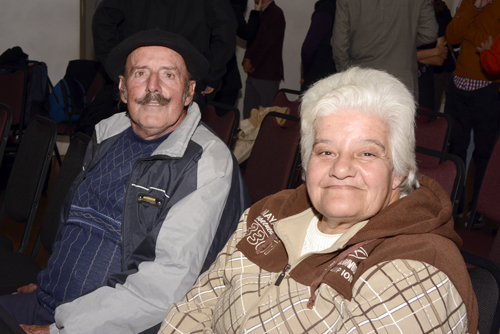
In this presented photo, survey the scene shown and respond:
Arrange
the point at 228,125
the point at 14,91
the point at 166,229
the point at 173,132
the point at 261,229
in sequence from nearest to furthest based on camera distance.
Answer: the point at 261,229 < the point at 166,229 < the point at 173,132 < the point at 228,125 < the point at 14,91

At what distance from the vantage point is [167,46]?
1766 mm

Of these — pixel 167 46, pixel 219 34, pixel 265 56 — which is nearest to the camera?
pixel 167 46

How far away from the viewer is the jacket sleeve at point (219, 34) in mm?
3127

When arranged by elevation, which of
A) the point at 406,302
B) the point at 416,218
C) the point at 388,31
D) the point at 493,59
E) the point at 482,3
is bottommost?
the point at 406,302

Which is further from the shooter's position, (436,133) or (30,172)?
(436,133)

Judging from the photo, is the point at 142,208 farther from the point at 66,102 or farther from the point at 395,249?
the point at 66,102

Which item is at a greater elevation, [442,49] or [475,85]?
[442,49]

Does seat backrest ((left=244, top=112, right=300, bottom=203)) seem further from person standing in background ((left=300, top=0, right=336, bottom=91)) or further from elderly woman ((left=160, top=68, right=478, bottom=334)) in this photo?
person standing in background ((left=300, top=0, right=336, bottom=91))

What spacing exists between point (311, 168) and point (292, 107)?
257cm

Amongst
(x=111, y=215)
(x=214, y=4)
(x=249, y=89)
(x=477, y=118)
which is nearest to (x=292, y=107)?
(x=214, y=4)

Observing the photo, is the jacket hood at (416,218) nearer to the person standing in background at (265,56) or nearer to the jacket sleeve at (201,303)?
the jacket sleeve at (201,303)

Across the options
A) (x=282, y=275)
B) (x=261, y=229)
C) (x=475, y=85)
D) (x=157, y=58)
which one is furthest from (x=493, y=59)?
(x=282, y=275)

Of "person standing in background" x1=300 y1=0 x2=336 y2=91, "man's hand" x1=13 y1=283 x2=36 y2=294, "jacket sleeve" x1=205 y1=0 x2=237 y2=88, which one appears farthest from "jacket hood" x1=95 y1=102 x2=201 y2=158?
"person standing in background" x1=300 y1=0 x2=336 y2=91

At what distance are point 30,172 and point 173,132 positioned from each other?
968 mm
